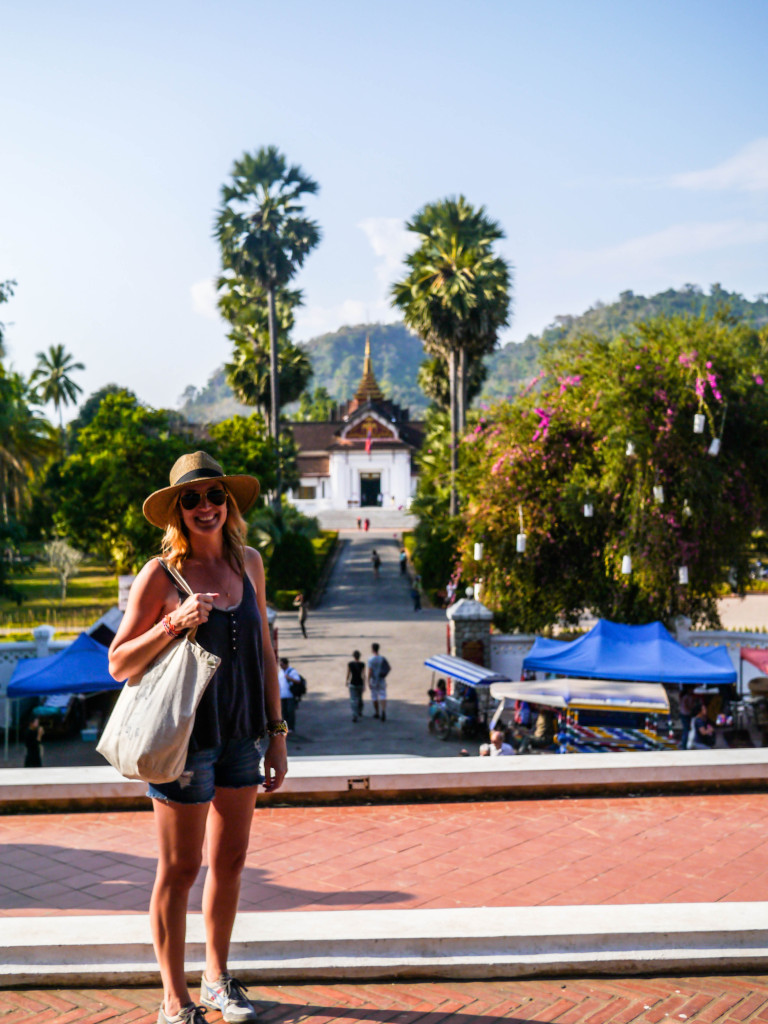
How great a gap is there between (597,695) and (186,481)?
489 inches

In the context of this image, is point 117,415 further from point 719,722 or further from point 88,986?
point 88,986

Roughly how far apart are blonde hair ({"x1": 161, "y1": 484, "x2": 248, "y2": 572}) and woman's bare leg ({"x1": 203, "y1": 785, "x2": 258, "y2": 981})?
0.75 m

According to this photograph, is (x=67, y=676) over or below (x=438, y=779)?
below

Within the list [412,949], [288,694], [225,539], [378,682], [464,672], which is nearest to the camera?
[225,539]

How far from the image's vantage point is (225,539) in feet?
11.0

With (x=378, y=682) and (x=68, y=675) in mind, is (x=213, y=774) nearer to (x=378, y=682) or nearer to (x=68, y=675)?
(x=68, y=675)

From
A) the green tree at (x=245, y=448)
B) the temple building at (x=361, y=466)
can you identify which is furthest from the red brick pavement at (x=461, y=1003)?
the temple building at (x=361, y=466)

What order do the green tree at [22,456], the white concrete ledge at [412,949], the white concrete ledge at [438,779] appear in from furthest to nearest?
the green tree at [22,456] → the white concrete ledge at [438,779] → the white concrete ledge at [412,949]

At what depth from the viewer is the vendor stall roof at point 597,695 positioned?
14539mm

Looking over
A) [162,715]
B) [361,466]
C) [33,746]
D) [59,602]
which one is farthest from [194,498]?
[361,466]

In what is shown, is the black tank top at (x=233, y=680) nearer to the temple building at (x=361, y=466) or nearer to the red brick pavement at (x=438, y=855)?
the red brick pavement at (x=438, y=855)

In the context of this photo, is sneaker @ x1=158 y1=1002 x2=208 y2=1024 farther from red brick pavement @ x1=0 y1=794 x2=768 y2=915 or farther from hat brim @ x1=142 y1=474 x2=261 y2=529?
hat brim @ x1=142 y1=474 x2=261 y2=529

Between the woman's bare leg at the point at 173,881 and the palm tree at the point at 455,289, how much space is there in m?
31.8

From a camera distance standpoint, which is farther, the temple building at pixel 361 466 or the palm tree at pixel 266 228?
the temple building at pixel 361 466
